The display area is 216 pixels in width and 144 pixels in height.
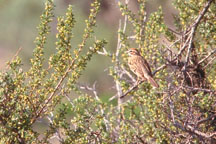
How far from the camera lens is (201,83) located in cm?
555

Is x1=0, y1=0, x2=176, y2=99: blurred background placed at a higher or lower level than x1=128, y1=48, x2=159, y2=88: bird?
higher

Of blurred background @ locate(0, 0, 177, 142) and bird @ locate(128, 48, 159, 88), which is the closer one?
bird @ locate(128, 48, 159, 88)

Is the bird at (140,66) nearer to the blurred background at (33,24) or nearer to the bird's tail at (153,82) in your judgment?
the bird's tail at (153,82)

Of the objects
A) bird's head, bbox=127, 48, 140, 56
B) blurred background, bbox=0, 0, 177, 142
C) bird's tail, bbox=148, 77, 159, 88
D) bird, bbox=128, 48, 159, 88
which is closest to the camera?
bird's tail, bbox=148, 77, 159, 88

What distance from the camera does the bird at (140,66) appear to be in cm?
521

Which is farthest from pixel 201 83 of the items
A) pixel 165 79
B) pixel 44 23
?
pixel 44 23

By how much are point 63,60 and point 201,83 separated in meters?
1.76

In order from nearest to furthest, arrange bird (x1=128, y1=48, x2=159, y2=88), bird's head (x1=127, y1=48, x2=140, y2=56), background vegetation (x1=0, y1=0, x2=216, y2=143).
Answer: background vegetation (x1=0, y1=0, x2=216, y2=143), bird (x1=128, y1=48, x2=159, y2=88), bird's head (x1=127, y1=48, x2=140, y2=56)

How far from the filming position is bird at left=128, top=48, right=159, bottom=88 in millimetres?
5211

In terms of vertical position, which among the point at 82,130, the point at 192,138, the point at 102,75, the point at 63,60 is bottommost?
the point at 192,138

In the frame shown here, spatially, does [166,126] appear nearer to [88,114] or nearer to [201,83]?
[88,114]

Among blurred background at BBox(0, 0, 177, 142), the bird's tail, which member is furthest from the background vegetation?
blurred background at BBox(0, 0, 177, 142)

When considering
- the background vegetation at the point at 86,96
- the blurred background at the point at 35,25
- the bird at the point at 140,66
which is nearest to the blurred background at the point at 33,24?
the blurred background at the point at 35,25

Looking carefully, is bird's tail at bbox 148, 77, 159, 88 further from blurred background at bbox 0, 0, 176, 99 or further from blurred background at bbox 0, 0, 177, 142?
blurred background at bbox 0, 0, 176, 99
